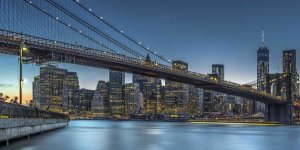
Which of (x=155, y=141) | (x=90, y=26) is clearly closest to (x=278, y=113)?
(x=90, y=26)

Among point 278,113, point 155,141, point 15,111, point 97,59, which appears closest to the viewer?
point 15,111

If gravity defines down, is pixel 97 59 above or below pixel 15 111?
above

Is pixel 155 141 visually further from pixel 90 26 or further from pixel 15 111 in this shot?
pixel 90 26

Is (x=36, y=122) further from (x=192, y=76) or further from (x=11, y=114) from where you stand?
(x=192, y=76)

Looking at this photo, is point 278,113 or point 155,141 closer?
point 155,141

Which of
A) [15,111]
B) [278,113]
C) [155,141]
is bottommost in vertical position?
[278,113]

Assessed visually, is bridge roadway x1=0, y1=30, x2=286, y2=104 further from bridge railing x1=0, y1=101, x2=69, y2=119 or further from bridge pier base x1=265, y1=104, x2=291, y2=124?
bridge pier base x1=265, y1=104, x2=291, y2=124

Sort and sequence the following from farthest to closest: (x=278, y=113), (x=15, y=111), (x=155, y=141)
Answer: (x=278, y=113), (x=155, y=141), (x=15, y=111)

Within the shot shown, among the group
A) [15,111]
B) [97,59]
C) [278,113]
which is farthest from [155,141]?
[278,113]
